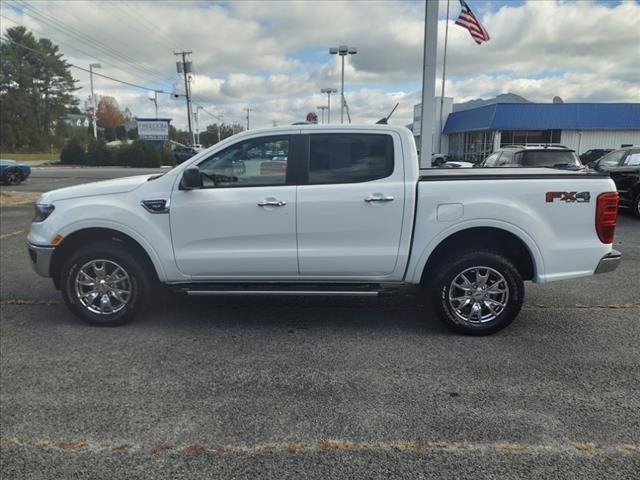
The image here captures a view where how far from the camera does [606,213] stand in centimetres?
422

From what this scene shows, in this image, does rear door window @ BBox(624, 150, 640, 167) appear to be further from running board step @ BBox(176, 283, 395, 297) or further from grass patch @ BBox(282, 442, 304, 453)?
grass patch @ BBox(282, 442, 304, 453)

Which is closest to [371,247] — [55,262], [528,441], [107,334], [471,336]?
[471,336]

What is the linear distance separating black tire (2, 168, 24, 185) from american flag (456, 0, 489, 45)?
18405 mm

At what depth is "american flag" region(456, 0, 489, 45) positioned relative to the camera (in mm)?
13242

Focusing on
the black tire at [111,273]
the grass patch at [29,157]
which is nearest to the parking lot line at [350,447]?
the black tire at [111,273]

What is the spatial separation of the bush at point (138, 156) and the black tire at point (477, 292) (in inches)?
1586

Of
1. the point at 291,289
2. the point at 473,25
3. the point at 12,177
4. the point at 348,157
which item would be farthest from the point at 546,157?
the point at 12,177

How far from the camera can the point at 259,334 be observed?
4559 mm

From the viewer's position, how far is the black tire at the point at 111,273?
4.60m

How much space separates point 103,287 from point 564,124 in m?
39.7

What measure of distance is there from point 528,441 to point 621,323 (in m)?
2.60

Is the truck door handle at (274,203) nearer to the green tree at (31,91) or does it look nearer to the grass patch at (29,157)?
the grass patch at (29,157)

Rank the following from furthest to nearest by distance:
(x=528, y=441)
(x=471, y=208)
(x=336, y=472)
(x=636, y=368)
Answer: (x=471, y=208)
(x=636, y=368)
(x=528, y=441)
(x=336, y=472)

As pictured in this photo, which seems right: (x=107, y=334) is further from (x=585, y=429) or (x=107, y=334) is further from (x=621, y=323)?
(x=621, y=323)
